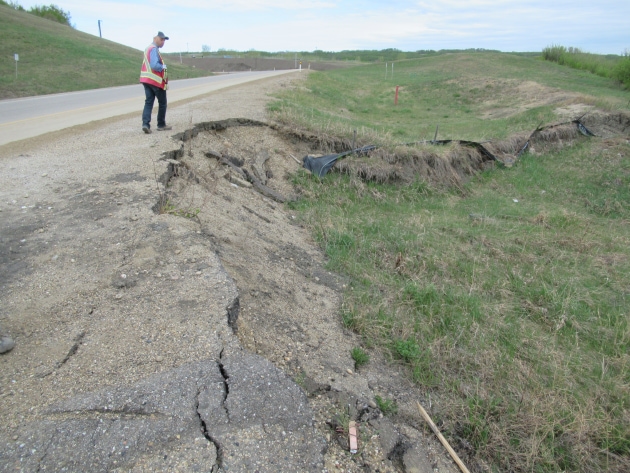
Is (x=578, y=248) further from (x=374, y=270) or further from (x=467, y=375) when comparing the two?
(x=467, y=375)

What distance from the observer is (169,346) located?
2.97 m

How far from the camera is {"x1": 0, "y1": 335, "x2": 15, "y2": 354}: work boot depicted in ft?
9.20

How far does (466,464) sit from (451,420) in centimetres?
33

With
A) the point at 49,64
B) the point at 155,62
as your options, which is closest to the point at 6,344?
the point at 155,62

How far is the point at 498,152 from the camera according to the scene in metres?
11.8

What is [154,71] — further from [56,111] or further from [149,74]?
[56,111]

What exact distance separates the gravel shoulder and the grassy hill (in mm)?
14728

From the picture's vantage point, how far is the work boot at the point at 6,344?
9.20ft

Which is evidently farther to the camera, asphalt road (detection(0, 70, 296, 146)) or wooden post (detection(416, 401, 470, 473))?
asphalt road (detection(0, 70, 296, 146))

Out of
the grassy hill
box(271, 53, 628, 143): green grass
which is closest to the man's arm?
box(271, 53, 628, 143): green grass

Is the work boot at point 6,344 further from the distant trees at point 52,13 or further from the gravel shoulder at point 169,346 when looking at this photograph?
the distant trees at point 52,13

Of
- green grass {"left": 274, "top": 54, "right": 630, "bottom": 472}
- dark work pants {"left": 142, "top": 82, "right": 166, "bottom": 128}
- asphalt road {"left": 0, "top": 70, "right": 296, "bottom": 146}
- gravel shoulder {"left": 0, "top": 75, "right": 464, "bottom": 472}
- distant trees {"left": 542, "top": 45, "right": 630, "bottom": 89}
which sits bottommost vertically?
green grass {"left": 274, "top": 54, "right": 630, "bottom": 472}

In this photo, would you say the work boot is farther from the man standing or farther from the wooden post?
the man standing

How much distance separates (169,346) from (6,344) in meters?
1.03
